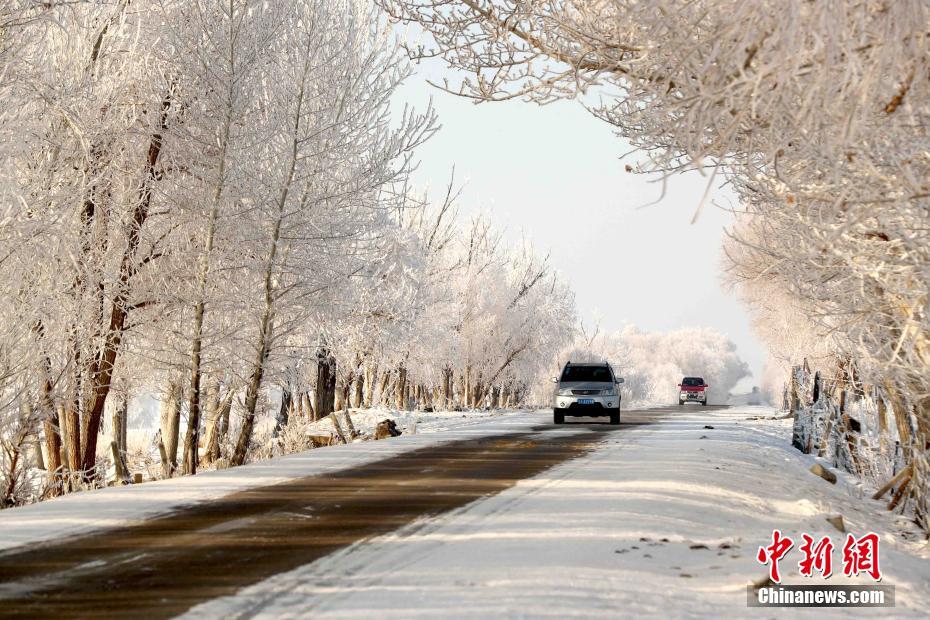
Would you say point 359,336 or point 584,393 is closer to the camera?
point 584,393

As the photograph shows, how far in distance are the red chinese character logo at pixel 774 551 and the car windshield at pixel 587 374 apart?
19.1m

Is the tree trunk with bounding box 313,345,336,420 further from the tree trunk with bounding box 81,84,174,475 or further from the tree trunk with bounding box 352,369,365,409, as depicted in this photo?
the tree trunk with bounding box 81,84,174,475

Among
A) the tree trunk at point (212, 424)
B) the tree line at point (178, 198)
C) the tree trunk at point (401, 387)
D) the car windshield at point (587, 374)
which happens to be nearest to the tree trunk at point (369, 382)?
the tree trunk at point (401, 387)

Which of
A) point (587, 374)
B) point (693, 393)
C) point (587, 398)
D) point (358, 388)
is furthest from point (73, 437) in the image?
point (693, 393)

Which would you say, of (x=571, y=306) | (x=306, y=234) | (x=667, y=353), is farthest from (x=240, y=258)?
(x=667, y=353)

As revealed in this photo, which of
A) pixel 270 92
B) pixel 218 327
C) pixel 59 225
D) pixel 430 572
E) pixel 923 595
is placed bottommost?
pixel 923 595

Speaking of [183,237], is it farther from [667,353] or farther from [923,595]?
[667,353]

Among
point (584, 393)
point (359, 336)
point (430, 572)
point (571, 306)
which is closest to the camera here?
point (430, 572)

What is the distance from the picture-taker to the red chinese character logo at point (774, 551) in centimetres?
773

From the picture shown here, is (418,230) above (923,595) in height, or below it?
above

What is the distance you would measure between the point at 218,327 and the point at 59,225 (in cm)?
537

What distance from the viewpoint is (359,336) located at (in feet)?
97.2

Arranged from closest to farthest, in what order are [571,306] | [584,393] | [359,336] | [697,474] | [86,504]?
[86,504]
[697,474]
[584,393]
[359,336]
[571,306]

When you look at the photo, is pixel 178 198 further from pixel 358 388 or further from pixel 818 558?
pixel 358 388
